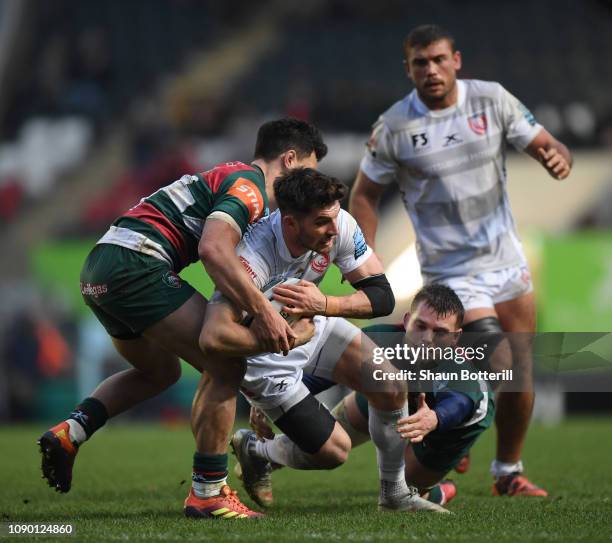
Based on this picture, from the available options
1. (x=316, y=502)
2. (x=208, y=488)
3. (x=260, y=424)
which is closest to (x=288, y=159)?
(x=260, y=424)

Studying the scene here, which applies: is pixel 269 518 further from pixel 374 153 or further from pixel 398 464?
pixel 374 153

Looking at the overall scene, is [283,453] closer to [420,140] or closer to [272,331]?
[272,331]

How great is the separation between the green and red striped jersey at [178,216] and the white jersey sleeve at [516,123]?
183cm

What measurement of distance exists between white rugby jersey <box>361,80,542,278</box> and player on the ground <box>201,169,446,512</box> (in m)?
1.22

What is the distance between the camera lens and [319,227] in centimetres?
519

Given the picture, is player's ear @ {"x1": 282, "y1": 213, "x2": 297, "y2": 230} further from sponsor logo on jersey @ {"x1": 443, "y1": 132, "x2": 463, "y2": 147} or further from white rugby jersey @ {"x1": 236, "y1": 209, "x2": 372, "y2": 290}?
sponsor logo on jersey @ {"x1": 443, "y1": 132, "x2": 463, "y2": 147}

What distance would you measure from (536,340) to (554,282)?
6.82m

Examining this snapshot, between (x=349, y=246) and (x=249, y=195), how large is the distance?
0.55 m

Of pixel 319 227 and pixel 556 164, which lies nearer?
pixel 319 227

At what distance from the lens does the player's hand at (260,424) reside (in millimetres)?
5934

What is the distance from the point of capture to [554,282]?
13094 mm

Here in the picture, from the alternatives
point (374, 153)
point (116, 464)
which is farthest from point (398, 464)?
point (116, 464)

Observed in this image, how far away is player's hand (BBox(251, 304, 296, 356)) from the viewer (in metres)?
5.01

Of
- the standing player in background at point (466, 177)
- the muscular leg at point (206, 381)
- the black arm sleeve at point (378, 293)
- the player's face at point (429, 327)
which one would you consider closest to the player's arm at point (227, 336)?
the muscular leg at point (206, 381)
